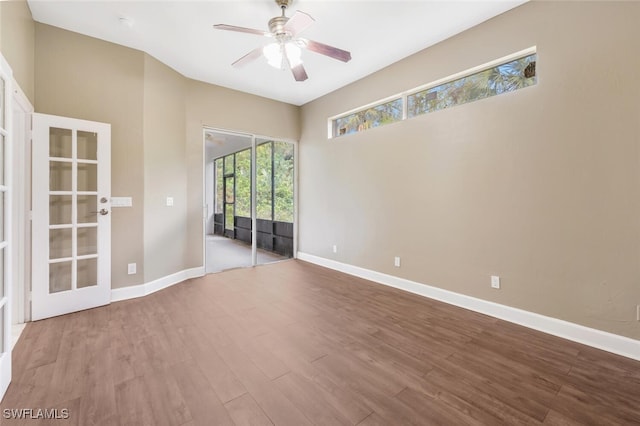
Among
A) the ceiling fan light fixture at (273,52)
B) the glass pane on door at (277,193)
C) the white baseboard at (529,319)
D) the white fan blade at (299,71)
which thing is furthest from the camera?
the glass pane on door at (277,193)

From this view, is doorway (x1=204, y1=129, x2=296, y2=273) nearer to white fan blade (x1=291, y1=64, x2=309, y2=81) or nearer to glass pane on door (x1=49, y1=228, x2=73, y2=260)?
glass pane on door (x1=49, y1=228, x2=73, y2=260)

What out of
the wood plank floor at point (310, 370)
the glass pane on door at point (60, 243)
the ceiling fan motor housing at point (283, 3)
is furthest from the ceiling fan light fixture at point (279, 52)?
the glass pane on door at point (60, 243)

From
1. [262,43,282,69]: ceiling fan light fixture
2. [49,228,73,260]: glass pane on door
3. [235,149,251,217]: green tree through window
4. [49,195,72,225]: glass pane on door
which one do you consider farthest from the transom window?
[49,228,73,260]: glass pane on door

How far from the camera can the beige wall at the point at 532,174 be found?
2.17m

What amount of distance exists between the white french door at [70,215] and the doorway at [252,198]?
5.03 ft

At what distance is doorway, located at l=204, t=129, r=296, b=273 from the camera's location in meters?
5.16

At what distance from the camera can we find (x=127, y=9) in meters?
2.66

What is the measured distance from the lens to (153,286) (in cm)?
359

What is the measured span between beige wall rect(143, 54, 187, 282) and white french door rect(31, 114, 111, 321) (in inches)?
18.3

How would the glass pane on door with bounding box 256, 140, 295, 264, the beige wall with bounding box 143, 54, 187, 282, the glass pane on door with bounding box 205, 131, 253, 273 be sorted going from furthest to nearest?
the glass pane on door with bounding box 205, 131, 253, 273, the glass pane on door with bounding box 256, 140, 295, 264, the beige wall with bounding box 143, 54, 187, 282

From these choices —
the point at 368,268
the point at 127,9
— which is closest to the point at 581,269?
the point at 368,268

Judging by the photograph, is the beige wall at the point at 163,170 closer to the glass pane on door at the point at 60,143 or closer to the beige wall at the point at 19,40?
the glass pane on door at the point at 60,143

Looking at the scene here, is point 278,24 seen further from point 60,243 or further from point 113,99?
point 60,243

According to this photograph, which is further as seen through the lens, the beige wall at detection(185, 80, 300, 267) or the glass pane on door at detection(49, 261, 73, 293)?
the beige wall at detection(185, 80, 300, 267)
